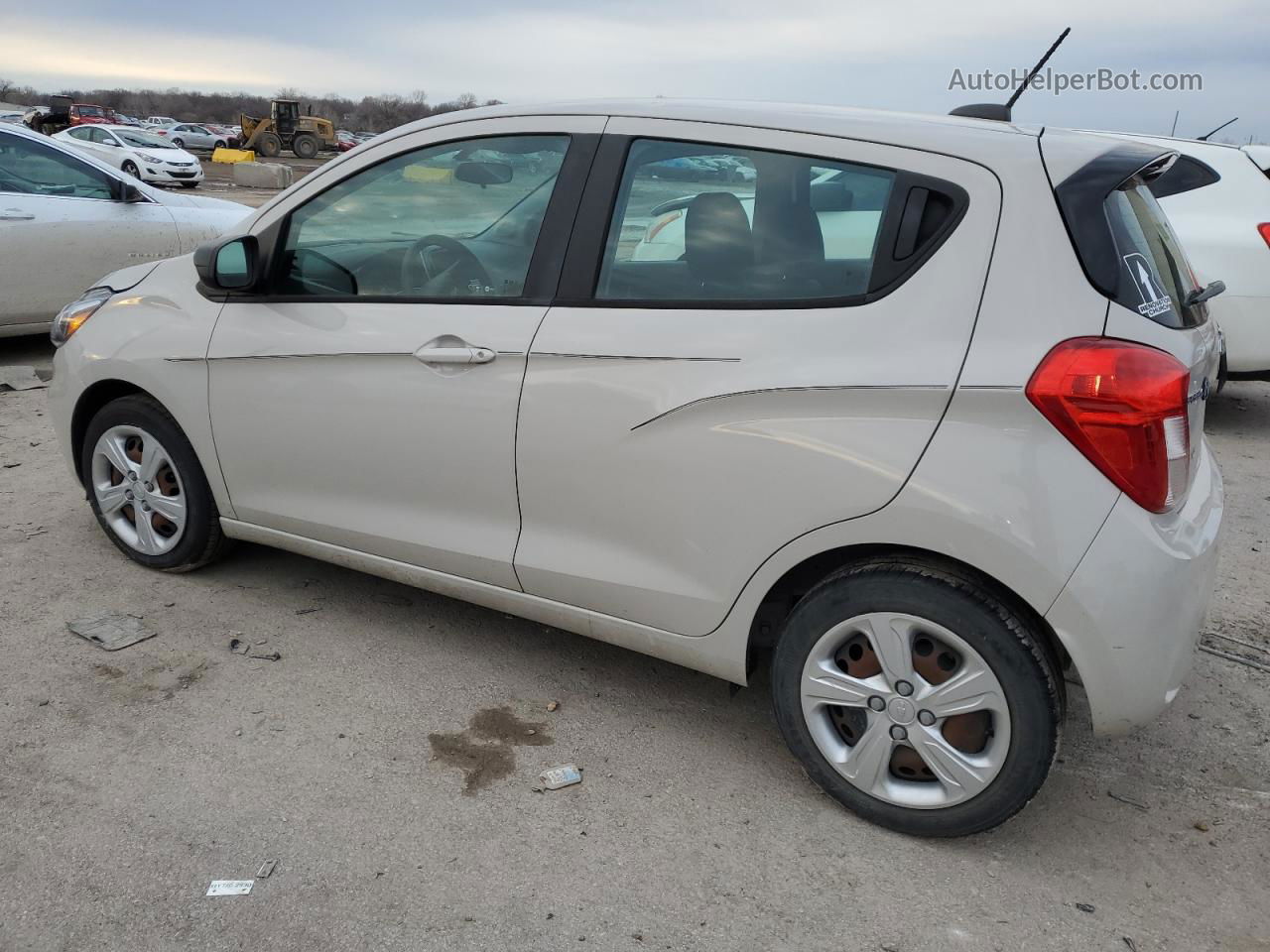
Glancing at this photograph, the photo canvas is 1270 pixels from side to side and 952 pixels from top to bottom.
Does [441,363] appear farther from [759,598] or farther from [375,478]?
[759,598]

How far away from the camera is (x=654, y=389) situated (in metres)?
2.76

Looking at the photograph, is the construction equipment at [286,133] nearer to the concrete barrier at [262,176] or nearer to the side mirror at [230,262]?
the concrete barrier at [262,176]

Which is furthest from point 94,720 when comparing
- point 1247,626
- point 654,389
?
point 1247,626

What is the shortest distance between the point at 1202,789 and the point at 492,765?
1.96 meters

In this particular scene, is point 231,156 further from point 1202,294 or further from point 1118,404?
point 1118,404

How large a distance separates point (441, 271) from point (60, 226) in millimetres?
5430

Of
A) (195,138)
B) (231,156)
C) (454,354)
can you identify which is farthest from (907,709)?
(195,138)

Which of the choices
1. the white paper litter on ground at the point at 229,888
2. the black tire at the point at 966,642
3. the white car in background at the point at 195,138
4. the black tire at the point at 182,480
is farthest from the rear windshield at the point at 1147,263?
the white car in background at the point at 195,138

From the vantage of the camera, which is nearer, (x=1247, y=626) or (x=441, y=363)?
(x=441, y=363)

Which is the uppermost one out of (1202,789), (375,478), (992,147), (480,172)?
(992,147)

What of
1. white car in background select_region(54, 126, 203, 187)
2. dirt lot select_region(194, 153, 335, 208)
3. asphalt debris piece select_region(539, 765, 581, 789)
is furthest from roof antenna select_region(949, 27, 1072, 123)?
white car in background select_region(54, 126, 203, 187)

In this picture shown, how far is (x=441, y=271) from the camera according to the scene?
3.22m

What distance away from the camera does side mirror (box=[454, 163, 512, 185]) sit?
318cm

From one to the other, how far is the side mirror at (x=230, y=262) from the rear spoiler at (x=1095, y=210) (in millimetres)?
2463
